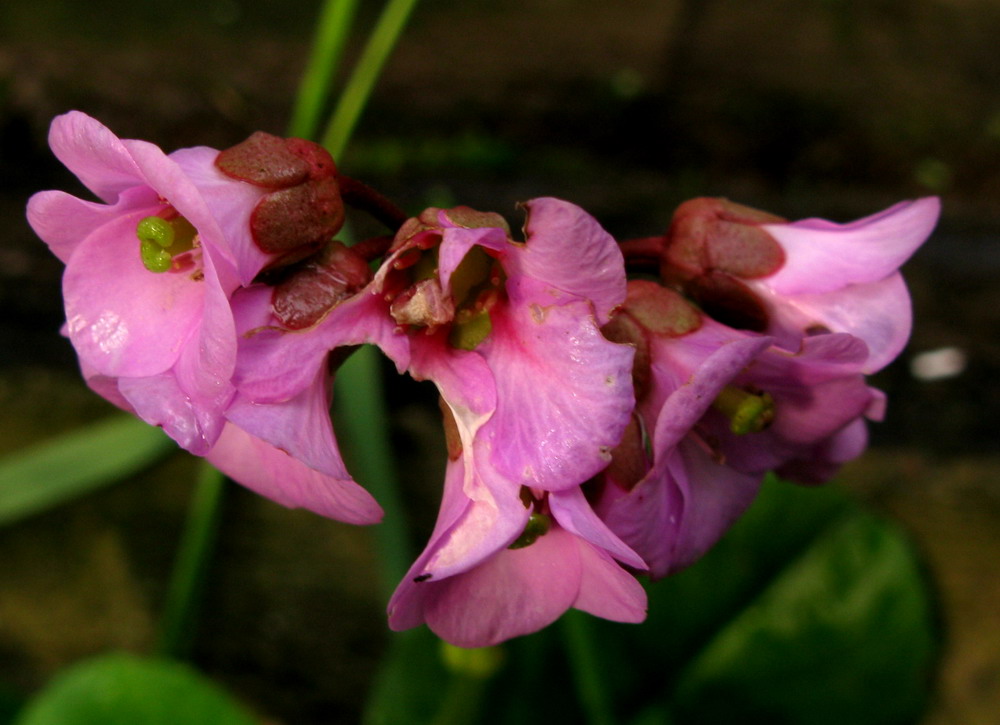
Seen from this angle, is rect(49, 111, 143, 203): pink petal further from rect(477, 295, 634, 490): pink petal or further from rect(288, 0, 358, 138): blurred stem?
rect(288, 0, 358, 138): blurred stem

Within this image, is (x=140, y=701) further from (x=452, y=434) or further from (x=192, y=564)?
(x=452, y=434)

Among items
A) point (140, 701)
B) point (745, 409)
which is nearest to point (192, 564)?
point (140, 701)

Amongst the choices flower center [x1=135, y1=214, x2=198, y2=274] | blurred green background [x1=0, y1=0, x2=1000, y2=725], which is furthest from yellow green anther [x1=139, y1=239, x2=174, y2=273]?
blurred green background [x1=0, y1=0, x2=1000, y2=725]

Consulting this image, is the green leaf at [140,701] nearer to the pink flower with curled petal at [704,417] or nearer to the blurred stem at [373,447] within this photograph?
the blurred stem at [373,447]

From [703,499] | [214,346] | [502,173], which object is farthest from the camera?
[502,173]

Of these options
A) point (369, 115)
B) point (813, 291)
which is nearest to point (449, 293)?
point (813, 291)

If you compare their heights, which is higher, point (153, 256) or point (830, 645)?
point (153, 256)
